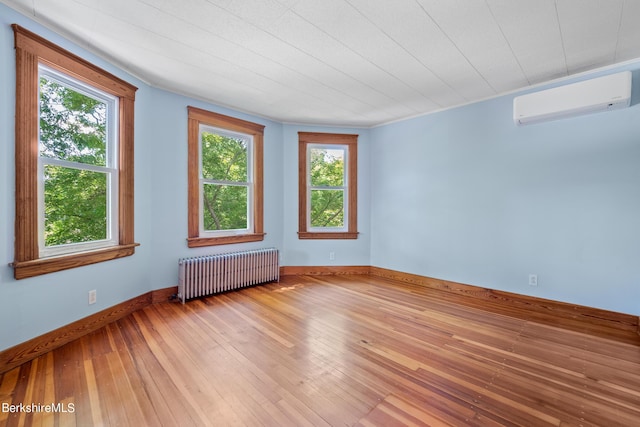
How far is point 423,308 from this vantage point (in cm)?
307

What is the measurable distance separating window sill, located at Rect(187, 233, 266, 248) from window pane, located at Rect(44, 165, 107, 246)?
946 millimetres

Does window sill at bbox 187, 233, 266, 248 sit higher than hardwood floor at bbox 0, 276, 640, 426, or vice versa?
window sill at bbox 187, 233, 266, 248

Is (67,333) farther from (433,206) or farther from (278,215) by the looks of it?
(433,206)

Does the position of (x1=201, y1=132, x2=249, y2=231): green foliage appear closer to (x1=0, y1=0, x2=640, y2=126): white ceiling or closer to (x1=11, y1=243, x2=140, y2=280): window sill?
(x1=0, y1=0, x2=640, y2=126): white ceiling

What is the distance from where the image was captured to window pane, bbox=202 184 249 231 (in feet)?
12.2

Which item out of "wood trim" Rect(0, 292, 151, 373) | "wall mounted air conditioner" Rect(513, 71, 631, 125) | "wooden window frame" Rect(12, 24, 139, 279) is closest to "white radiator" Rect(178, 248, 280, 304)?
"wood trim" Rect(0, 292, 151, 373)

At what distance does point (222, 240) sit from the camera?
147 inches

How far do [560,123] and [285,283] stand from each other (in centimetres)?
385

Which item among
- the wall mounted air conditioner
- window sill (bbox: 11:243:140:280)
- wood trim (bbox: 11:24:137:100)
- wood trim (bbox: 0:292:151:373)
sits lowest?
wood trim (bbox: 0:292:151:373)

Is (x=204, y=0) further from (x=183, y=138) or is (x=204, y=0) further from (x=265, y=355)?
(x=265, y=355)

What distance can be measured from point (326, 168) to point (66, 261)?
11.3 feet

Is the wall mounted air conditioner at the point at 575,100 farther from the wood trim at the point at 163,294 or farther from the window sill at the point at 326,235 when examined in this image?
the wood trim at the point at 163,294

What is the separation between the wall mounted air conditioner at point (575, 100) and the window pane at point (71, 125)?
4.26 metres

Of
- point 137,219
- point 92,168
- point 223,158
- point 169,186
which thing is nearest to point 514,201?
point 223,158
